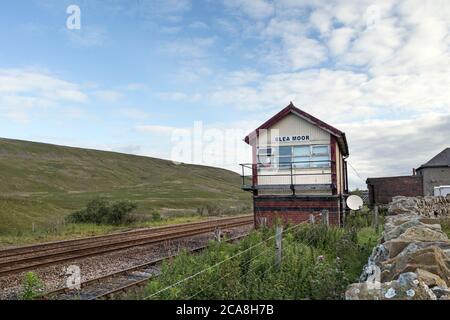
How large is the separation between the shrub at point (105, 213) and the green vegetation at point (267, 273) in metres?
20.3

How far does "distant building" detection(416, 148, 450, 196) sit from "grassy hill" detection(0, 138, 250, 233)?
2928cm

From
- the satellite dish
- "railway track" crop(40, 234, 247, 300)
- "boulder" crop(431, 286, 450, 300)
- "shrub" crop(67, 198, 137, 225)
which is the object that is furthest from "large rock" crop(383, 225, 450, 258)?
"shrub" crop(67, 198, 137, 225)

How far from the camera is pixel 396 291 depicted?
5.08 m

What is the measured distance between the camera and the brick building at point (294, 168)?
1970cm

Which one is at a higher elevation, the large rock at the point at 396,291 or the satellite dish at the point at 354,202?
the satellite dish at the point at 354,202

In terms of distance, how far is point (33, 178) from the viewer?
98.1 meters

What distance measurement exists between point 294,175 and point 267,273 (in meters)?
12.2

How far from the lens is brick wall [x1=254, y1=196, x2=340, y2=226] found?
1953 cm

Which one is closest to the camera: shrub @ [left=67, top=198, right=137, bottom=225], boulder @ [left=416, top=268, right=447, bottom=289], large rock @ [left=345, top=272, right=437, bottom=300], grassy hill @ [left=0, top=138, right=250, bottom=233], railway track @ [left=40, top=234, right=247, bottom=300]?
large rock @ [left=345, top=272, right=437, bottom=300]

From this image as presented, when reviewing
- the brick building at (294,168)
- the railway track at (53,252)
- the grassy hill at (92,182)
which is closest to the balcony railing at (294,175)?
the brick building at (294,168)

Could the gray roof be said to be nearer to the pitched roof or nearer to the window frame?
the pitched roof

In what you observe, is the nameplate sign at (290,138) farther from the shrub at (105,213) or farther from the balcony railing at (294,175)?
the shrub at (105,213)

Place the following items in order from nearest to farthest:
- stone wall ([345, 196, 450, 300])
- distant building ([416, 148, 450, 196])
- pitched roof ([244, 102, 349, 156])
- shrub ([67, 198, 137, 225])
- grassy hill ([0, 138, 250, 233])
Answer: stone wall ([345, 196, 450, 300]), pitched roof ([244, 102, 349, 156]), shrub ([67, 198, 137, 225]), distant building ([416, 148, 450, 196]), grassy hill ([0, 138, 250, 233])
